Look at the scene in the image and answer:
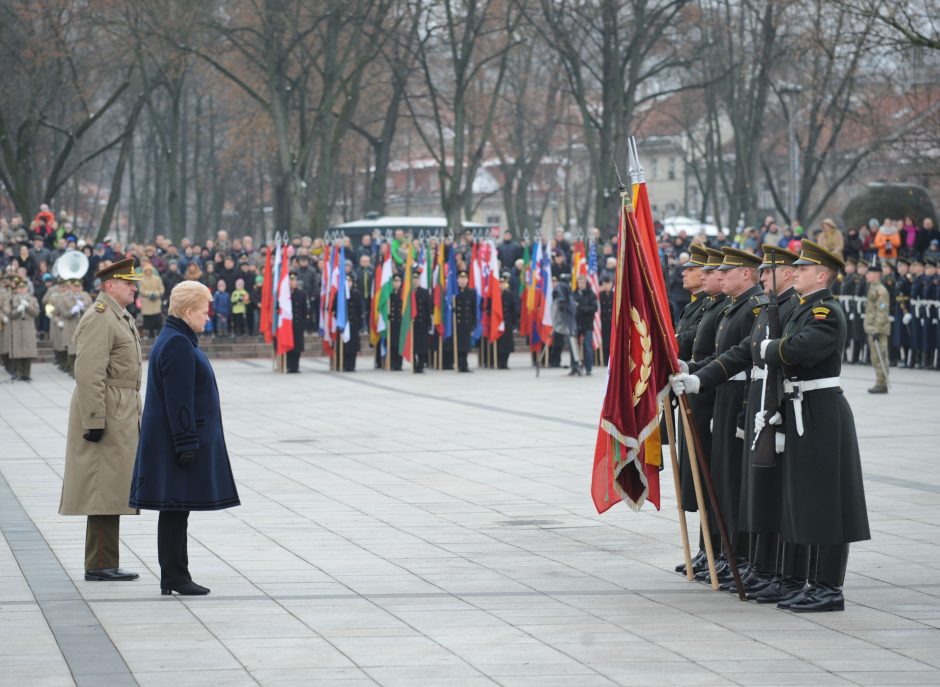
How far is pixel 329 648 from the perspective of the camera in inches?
286

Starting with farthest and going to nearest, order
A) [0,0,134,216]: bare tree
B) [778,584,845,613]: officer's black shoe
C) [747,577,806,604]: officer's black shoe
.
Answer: [0,0,134,216]: bare tree, [747,577,806,604]: officer's black shoe, [778,584,845,613]: officer's black shoe

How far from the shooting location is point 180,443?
8.34 meters

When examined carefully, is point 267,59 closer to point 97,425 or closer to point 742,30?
point 742,30

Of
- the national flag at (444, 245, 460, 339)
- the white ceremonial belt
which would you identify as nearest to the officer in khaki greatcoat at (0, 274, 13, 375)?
the national flag at (444, 245, 460, 339)

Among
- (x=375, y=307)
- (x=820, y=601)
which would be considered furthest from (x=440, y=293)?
(x=820, y=601)

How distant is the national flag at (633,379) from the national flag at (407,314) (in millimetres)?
19363

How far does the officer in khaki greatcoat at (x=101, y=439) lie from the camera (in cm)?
892

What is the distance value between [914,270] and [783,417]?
68.3ft

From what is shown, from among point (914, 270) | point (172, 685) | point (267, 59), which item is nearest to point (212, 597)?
point (172, 685)

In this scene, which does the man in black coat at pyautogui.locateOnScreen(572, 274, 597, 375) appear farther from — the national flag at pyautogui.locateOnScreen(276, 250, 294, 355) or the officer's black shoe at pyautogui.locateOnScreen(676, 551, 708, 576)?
the officer's black shoe at pyautogui.locateOnScreen(676, 551, 708, 576)

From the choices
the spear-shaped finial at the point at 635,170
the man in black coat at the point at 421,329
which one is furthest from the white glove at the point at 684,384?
the man in black coat at the point at 421,329

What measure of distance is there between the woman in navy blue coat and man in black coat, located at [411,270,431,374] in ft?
64.4

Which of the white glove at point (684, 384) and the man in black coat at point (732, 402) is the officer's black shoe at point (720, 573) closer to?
the man in black coat at point (732, 402)

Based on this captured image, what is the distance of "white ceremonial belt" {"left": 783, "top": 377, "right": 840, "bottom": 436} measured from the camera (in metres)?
8.26
